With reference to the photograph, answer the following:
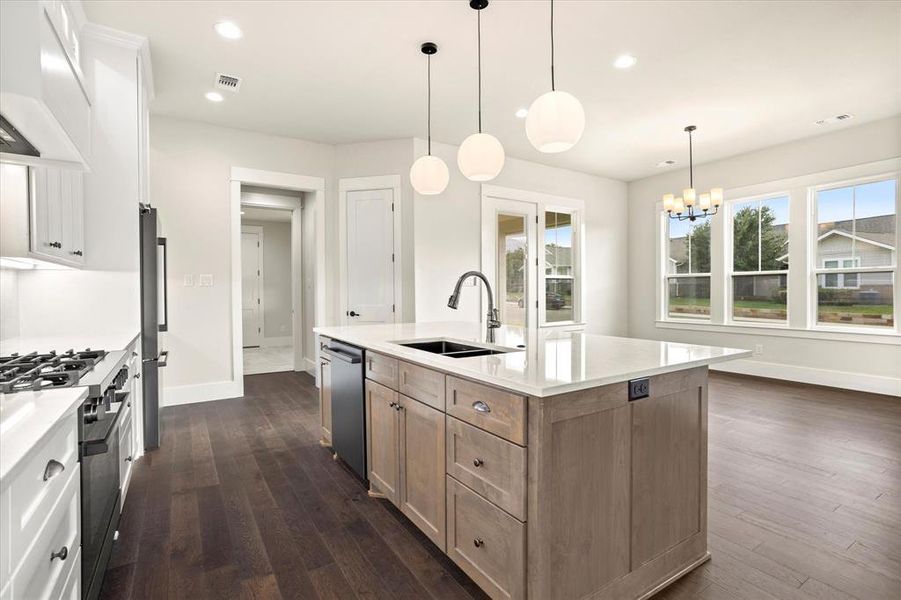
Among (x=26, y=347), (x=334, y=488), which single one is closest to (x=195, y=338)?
(x=26, y=347)

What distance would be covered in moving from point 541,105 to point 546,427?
149 cm

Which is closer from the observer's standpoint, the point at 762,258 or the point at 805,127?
the point at 805,127

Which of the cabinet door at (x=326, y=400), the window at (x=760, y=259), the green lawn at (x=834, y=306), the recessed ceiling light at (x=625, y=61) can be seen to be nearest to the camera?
the cabinet door at (x=326, y=400)

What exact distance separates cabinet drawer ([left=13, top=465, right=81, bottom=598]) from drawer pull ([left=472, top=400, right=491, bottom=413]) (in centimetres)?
121

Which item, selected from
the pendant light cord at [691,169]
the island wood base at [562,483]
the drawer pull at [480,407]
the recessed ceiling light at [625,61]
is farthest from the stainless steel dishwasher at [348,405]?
the pendant light cord at [691,169]

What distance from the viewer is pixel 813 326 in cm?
534

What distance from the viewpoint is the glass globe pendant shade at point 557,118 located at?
207 cm

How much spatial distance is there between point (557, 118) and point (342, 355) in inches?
70.5

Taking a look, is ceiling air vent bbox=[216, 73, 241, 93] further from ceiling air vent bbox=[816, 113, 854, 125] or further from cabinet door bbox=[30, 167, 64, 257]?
ceiling air vent bbox=[816, 113, 854, 125]

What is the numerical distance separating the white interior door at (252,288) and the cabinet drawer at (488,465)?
844 cm

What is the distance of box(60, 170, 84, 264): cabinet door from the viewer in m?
2.45

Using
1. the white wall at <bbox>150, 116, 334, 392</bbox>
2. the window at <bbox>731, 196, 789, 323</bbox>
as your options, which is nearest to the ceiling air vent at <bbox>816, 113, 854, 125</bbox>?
the window at <bbox>731, 196, 789, 323</bbox>

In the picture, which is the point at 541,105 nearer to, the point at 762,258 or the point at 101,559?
the point at 101,559

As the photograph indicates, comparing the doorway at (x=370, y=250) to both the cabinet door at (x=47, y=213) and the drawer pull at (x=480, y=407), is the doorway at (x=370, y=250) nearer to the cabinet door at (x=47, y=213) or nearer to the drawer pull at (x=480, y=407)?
the cabinet door at (x=47, y=213)
